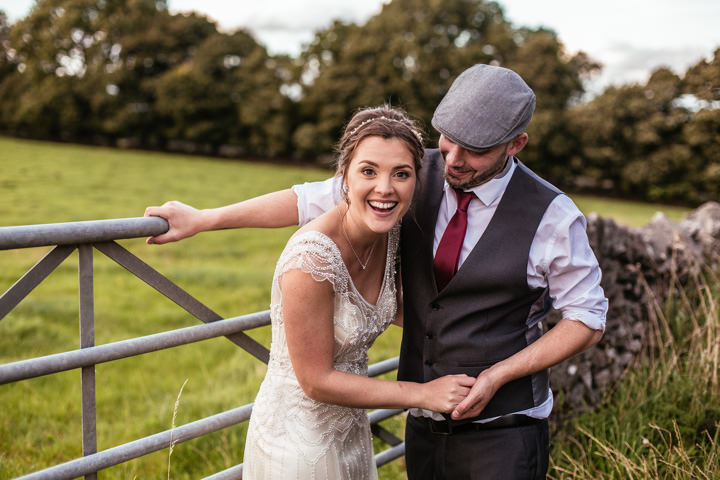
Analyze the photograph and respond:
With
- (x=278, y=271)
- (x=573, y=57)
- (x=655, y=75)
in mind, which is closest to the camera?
(x=278, y=271)

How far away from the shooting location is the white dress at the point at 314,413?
6.81ft

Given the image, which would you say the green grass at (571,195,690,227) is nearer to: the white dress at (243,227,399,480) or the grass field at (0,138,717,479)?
the grass field at (0,138,717,479)

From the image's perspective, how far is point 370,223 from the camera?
1989mm

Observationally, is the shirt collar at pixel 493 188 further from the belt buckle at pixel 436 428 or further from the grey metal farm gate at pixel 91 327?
the grey metal farm gate at pixel 91 327

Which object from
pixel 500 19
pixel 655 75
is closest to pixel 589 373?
pixel 655 75

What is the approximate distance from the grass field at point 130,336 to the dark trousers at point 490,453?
1113 millimetres

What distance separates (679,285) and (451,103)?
3.16 meters

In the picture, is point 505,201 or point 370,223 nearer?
point 370,223

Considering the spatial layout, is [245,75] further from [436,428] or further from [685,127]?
[436,428]

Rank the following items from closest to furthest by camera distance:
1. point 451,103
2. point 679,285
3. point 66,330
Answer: point 451,103 → point 679,285 → point 66,330

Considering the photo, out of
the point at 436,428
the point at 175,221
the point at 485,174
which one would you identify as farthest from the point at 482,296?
the point at 175,221

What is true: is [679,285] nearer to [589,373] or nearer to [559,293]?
[589,373]

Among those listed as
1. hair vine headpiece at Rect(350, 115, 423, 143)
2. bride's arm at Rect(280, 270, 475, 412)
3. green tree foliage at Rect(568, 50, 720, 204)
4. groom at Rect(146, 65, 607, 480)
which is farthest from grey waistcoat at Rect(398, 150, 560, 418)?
green tree foliage at Rect(568, 50, 720, 204)

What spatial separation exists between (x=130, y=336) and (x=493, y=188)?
6144 millimetres
